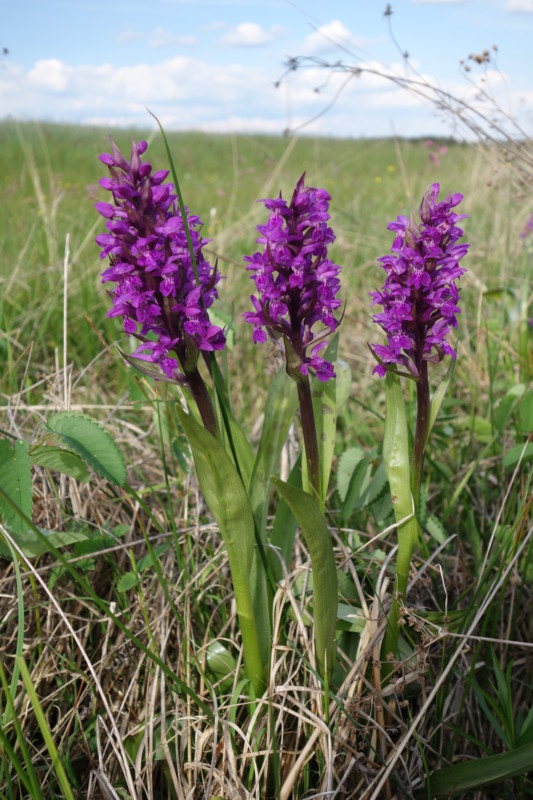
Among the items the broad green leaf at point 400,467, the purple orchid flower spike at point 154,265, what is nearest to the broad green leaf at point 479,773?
the broad green leaf at point 400,467

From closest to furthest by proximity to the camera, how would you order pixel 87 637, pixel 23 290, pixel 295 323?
pixel 295 323 → pixel 87 637 → pixel 23 290

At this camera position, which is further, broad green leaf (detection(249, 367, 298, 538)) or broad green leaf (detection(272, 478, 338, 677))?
broad green leaf (detection(249, 367, 298, 538))

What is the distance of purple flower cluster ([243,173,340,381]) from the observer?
1.37 metres

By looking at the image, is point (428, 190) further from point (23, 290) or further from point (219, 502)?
point (23, 290)

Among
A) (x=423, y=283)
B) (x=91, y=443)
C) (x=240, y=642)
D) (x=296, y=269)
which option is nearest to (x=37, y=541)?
(x=91, y=443)

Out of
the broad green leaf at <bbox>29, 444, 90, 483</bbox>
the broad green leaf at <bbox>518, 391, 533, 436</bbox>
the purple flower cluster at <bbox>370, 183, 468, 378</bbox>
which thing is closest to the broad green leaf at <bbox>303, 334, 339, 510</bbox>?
the purple flower cluster at <bbox>370, 183, 468, 378</bbox>

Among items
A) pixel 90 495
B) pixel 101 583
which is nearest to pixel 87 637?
pixel 101 583

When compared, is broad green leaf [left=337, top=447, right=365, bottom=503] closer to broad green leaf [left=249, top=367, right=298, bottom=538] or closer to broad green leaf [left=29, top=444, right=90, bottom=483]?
broad green leaf [left=249, top=367, right=298, bottom=538]

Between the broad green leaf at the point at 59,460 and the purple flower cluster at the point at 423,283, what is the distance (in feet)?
3.16

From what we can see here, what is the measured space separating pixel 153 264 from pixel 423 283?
0.64m

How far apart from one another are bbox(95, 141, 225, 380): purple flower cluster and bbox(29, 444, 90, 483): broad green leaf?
0.55m

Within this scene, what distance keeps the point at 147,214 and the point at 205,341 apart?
0.31 meters

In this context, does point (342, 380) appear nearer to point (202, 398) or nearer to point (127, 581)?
point (202, 398)

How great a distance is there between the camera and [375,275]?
523cm
